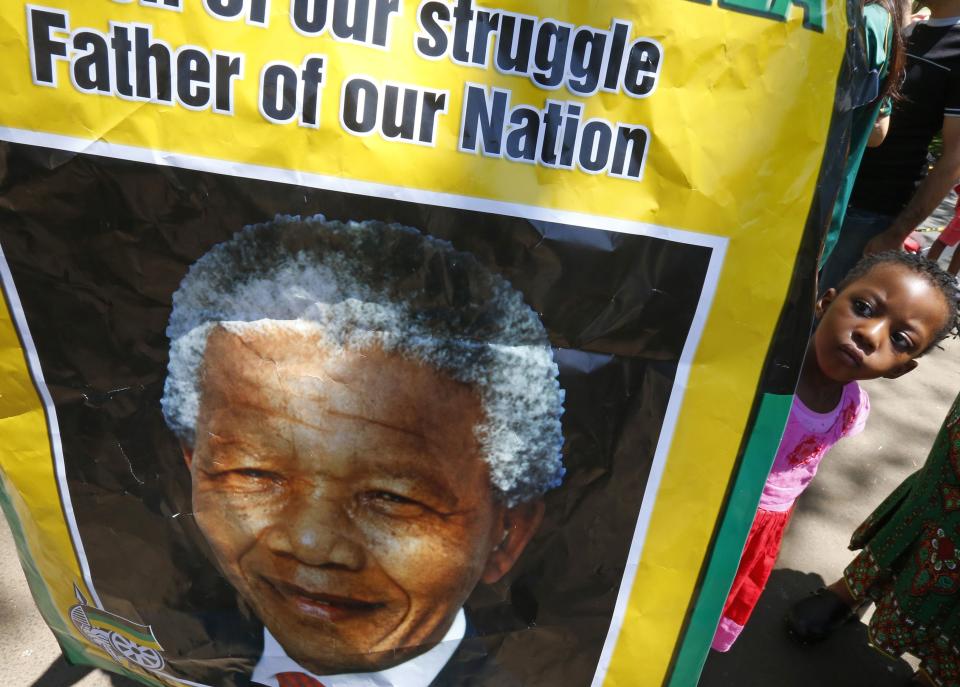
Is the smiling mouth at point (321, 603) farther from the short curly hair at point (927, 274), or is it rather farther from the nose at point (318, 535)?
the short curly hair at point (927, 274)

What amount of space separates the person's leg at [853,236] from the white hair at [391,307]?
1473mm

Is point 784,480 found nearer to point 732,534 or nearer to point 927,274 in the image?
point 927,274

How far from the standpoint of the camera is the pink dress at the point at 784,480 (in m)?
1.20

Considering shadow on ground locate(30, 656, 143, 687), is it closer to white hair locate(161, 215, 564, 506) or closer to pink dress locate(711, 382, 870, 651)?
white hair locate(161, 215, 564, 506)

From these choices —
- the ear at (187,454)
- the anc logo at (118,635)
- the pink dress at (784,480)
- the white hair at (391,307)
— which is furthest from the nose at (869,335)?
the anc logo at (118,635)

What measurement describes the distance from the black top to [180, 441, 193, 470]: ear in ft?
5.70

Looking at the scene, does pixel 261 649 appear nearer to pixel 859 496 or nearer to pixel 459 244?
pixel 459 244

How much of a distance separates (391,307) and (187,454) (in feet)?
1.04

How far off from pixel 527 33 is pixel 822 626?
1610 millimetres

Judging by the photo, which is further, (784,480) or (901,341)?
(784,480)

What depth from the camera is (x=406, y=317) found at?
2.36ft

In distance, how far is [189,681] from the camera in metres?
0.95

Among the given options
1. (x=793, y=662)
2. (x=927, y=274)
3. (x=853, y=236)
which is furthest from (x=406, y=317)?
(x=853, y=236)

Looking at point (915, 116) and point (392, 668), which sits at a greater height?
point (915, 116)
